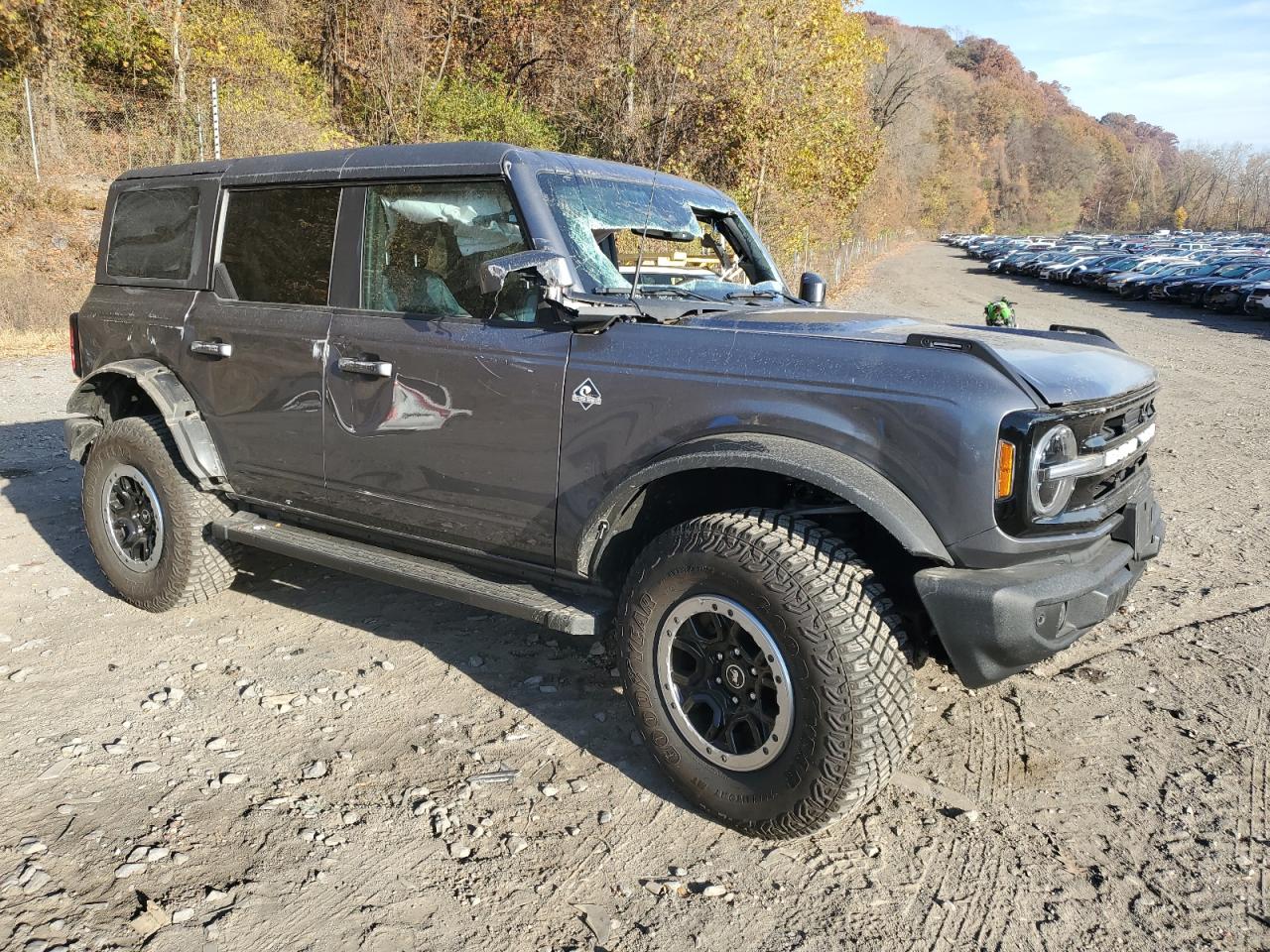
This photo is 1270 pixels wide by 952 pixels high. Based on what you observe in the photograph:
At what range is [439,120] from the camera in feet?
76.9

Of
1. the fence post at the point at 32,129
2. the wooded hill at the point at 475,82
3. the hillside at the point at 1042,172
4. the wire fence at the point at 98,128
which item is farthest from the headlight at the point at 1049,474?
the hillside at the point at 1042,172

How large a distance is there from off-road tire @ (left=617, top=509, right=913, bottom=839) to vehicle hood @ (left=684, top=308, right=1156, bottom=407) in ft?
2.19

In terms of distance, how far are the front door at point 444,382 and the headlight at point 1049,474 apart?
1.54m

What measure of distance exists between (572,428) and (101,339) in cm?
315

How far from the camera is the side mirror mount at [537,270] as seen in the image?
3.12 meters

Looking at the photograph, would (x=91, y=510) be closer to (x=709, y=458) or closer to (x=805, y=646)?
(x=709, y=458)

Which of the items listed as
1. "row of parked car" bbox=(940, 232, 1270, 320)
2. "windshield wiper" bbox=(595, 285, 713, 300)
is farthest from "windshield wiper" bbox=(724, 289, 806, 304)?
"row of parked car" bbox=(940, 232, 1270, 320)

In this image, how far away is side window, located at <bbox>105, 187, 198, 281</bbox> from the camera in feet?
15.4

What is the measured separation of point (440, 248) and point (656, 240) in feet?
2.93

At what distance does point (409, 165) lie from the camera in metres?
3.84

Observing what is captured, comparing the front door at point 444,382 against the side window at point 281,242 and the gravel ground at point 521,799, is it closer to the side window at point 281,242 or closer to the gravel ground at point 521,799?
the side window at point 281,242

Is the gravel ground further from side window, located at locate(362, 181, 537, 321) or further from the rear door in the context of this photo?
side window, located at locate(362, 181, 537, 321)

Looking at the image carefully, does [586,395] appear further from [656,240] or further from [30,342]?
[30,342]

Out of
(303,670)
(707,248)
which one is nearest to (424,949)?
(303,670)
